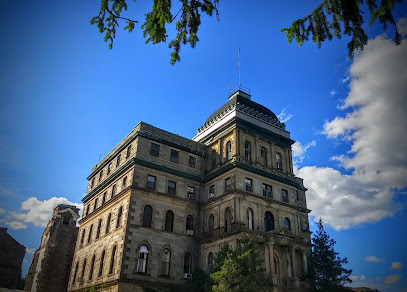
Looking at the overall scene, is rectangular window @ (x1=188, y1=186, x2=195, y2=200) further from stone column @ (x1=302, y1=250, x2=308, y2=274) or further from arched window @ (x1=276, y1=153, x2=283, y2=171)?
stone column @ (x1=302, y1=250, x2=308, y2=274)

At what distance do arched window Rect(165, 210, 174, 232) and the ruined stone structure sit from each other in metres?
40.1

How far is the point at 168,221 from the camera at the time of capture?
35969mm

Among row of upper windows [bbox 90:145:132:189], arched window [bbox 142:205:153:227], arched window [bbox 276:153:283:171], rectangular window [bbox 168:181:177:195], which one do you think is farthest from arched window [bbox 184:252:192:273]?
arched window [bbox 276:153:283:171]

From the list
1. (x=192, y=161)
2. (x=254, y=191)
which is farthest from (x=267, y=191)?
(x=192, y=161)

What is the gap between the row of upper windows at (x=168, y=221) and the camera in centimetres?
3444

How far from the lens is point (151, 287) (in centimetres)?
3142

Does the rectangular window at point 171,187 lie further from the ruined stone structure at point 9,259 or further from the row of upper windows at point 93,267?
the ruined stone structure at point 9,259

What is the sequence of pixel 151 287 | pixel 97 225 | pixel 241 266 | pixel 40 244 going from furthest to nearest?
pixel 40 244, pixel 97 225, pixel 151 287, pixel 241 266

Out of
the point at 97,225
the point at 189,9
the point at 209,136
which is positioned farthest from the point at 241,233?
the point at 189,9

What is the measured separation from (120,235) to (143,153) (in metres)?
9.25

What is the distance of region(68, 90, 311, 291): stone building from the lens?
32812 millimetres

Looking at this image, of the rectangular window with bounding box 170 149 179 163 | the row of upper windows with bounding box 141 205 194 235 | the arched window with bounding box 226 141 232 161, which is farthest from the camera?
the rectangular window with bounding box 170 149 179 163

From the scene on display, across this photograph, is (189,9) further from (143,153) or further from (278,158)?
(278,158)

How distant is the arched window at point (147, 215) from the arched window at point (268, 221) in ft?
41.4
